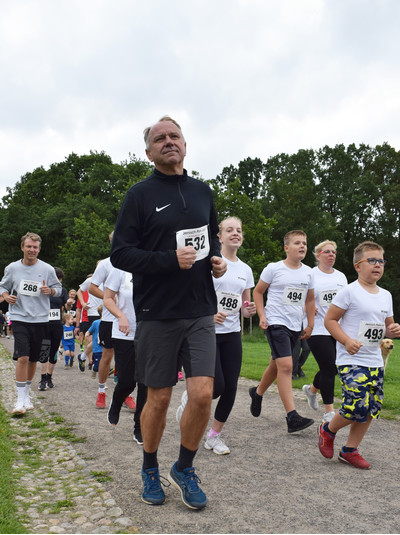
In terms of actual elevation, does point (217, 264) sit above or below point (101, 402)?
above

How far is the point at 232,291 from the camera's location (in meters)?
6.11

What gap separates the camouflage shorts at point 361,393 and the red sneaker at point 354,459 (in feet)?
1.05

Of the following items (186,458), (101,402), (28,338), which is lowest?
(101,402)

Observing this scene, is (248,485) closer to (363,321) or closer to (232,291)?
(363,321)

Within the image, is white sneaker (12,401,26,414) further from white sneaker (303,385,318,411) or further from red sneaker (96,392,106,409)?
white sneaker (303,385,318,411)

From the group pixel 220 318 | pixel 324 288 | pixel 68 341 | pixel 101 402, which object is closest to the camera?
pixel 220 318

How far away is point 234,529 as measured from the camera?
3.44 metres

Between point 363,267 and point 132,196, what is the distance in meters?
2.28

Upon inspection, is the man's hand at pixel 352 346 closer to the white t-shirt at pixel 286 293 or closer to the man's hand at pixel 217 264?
the man's hand at pixel 217 264

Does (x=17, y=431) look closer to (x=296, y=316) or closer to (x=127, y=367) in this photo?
(x=127, y=367)

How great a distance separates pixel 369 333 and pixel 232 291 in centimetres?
159

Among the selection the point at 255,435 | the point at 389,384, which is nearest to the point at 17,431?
the point at 255,435

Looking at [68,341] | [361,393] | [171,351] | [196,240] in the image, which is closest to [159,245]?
[196,240]

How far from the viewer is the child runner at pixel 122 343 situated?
606 cm
